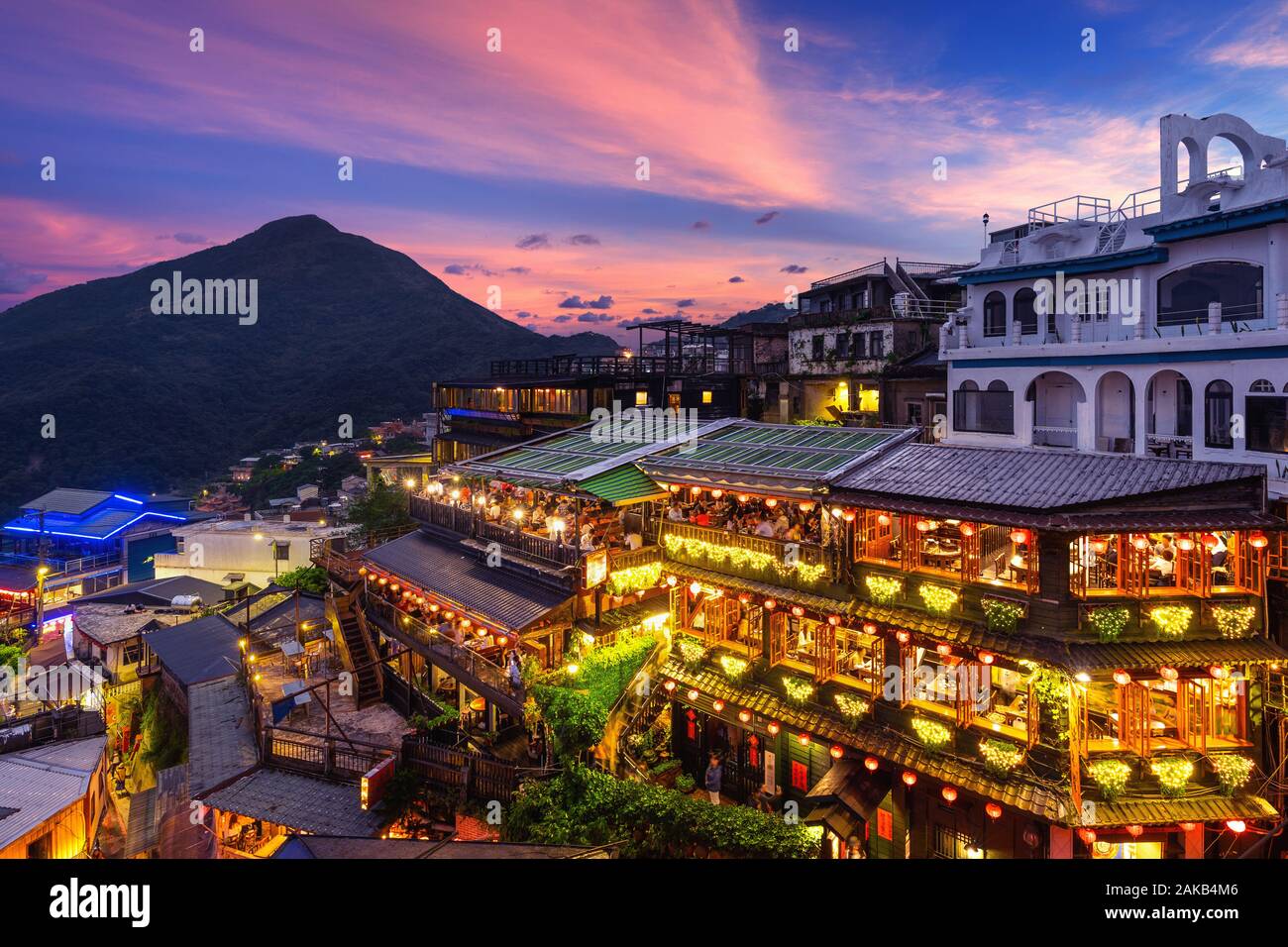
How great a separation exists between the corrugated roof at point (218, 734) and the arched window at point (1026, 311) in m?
32.5

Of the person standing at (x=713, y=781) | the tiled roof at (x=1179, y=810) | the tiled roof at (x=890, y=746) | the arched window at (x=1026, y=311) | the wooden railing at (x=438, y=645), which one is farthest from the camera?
the arched window at (x=1026, y=311)

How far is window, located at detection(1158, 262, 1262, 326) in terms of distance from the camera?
65.6ft

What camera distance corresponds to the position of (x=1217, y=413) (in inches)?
802

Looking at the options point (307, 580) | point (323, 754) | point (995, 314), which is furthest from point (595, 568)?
point (307, 580)

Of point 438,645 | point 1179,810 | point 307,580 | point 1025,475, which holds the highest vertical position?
point 1025,475

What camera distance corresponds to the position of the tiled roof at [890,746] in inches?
569

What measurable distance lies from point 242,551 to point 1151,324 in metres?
58.6

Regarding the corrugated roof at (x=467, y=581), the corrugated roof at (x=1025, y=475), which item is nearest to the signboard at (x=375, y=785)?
the corrugated roof at (x=467, y=581)

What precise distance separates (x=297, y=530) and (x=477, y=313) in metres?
109

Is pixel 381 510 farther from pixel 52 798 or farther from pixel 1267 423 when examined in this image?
pixel 1267 423

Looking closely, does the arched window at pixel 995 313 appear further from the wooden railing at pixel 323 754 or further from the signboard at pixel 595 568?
the wooden railing at pixel 323 754

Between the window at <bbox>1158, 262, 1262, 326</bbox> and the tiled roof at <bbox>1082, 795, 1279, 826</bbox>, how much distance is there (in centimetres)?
1383

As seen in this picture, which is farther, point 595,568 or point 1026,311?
point 1026,311
